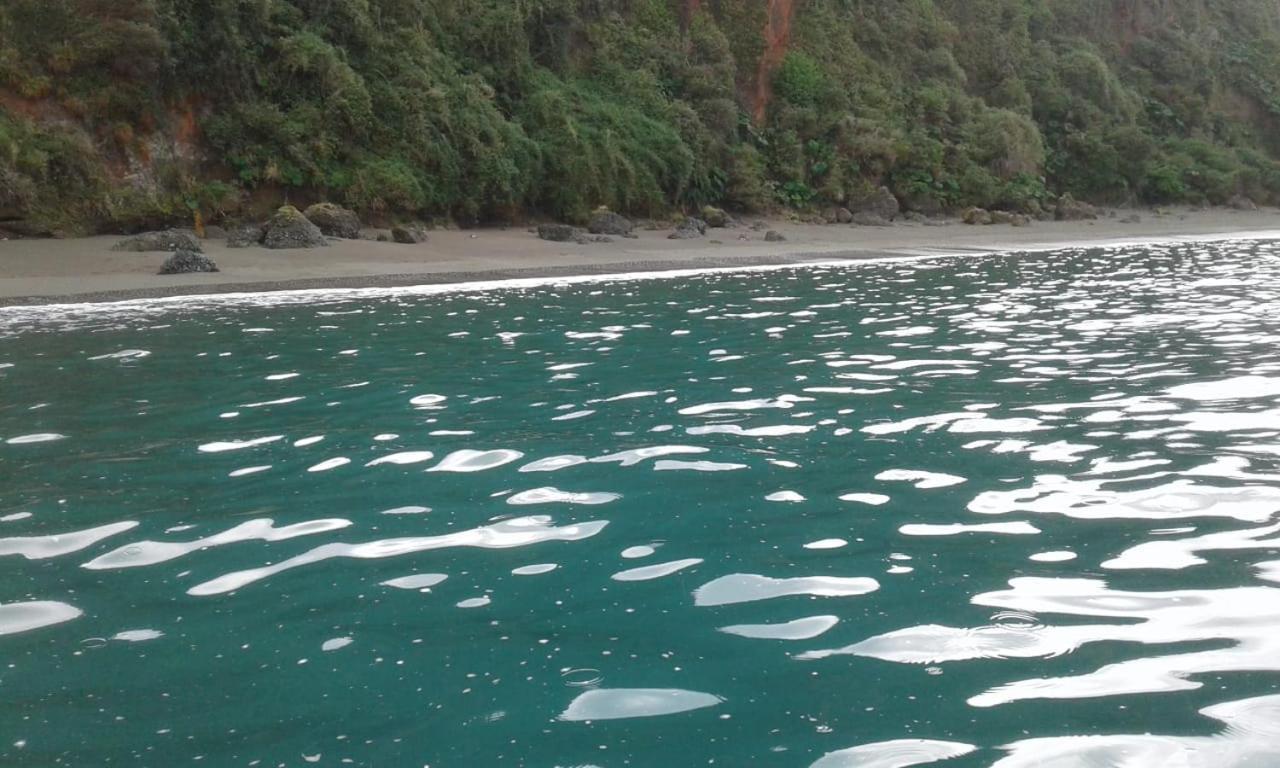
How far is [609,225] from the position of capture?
23.0m

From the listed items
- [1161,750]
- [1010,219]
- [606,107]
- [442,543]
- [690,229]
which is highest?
[606,107]

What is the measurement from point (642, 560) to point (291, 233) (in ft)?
48.7

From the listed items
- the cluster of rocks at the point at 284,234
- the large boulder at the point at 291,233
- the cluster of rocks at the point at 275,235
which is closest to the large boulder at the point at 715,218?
the cluster of rocks at the point at 275,235

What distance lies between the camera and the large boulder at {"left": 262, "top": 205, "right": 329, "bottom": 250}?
58.3ft

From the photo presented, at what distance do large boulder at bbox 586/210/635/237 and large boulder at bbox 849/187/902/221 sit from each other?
27.1ft

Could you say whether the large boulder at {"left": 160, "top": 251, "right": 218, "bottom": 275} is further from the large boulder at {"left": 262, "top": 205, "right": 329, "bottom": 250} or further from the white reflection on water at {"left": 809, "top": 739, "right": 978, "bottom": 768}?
the white reflection on water at {"left": 809, "top": 739, "right": 978, "bottom": 768}

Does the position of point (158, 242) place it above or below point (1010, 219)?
above

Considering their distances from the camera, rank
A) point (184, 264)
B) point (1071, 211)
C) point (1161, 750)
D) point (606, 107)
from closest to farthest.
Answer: point (1161, 750)
point (184, 264)
point (606, 107)
point (1071, 211)

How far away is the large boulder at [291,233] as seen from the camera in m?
17.8

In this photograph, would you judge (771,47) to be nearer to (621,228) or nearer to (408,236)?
(621,228)

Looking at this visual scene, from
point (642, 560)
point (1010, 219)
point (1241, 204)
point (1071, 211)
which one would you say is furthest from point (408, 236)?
point (1241, 204)

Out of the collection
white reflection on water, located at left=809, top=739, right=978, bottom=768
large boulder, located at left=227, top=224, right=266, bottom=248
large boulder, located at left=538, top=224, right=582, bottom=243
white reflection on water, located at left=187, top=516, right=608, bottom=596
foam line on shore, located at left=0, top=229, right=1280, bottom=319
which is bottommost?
white reflection on water, located at left=809, top=739, right=978, bottom=768

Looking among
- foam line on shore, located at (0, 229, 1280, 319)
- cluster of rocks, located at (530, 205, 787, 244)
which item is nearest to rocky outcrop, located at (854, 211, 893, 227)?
cluster of rocks, located at (530, 205, 787, 244)

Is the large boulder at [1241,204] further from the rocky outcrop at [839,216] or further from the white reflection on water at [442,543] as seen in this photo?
the white reflection on water at [442,543]
